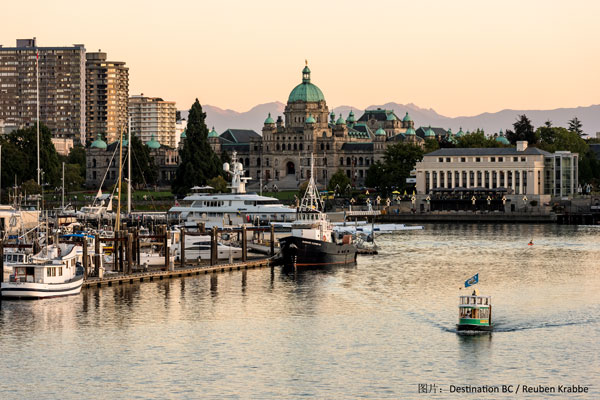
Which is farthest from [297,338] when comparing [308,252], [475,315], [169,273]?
[308,252]

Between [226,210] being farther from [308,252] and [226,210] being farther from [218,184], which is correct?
[218,184]

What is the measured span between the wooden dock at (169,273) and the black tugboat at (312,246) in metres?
2.33

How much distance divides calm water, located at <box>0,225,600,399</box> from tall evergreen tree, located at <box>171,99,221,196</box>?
98000 millimetres

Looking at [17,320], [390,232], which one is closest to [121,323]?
[17,320]

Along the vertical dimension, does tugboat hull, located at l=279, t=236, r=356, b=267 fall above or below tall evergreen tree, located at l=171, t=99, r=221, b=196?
below

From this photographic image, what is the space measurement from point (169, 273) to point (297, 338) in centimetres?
2544

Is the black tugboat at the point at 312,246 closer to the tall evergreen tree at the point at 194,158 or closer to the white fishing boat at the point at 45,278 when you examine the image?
the white fishing boat at the point at 45,278

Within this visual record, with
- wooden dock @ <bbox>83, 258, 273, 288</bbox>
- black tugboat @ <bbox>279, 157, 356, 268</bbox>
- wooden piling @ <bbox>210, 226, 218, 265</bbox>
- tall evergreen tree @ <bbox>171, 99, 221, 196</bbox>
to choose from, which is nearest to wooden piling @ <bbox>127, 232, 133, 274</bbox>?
wooden dock @ <bbox>83, 258, 273, 288</bbox>

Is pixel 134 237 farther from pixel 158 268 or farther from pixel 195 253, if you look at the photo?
pixel 195 253

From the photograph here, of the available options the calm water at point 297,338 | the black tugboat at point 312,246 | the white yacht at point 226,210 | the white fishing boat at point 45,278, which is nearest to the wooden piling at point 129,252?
the calm water at point 297,338

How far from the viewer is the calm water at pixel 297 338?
57156 mm

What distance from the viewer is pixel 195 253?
105 m

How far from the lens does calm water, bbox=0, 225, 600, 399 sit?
57156mm

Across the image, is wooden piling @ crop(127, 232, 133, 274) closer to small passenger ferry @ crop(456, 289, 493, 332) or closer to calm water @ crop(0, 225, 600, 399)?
calm water @ crop(0, 225, 600, 399)
